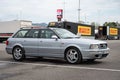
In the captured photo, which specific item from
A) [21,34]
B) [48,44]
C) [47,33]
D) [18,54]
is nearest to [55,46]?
[48,44]

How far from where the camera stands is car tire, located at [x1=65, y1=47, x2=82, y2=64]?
42.5 feet

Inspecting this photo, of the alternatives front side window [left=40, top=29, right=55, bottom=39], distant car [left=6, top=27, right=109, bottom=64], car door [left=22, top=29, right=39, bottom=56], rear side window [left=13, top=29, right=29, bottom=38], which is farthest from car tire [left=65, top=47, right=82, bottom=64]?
rear side window [left=13, top=29, right=29, bottom=38]

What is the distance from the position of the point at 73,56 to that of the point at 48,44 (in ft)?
4.52

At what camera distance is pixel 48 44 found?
13789 millimetres

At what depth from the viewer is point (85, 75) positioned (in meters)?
10.0

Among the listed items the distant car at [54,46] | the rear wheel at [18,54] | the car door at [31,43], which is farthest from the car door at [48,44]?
the rear wheel at [18,54]

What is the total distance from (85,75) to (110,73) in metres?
0.96

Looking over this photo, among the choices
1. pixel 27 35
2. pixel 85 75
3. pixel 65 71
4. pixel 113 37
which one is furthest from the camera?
pixel 113 37

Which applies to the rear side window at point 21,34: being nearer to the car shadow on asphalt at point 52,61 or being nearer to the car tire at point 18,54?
the car tire at point 18,54

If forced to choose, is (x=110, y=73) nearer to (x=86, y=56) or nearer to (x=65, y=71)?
(x=65, y=71)

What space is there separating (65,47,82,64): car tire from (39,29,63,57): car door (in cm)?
39

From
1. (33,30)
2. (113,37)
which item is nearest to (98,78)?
(33,30)

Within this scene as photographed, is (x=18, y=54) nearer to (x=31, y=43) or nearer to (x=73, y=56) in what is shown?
(x=31, y=43)

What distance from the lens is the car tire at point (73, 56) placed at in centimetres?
1295
